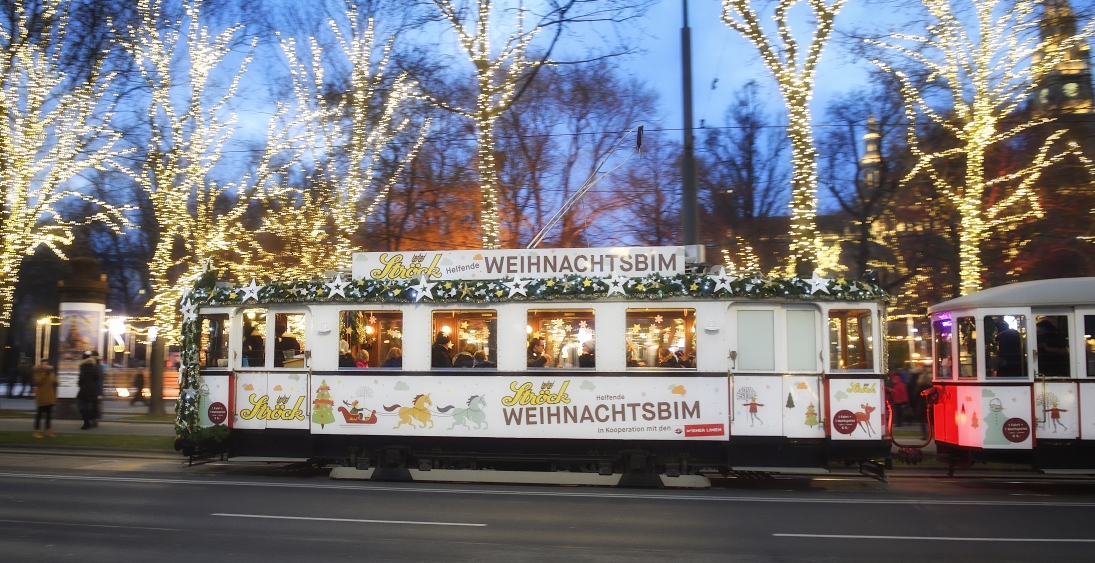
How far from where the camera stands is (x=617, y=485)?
13.0 metres

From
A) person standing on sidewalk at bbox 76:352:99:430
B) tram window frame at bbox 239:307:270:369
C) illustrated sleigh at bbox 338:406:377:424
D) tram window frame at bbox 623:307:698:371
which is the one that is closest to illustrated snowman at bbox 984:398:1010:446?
tram window frame at bbox 623:307:698:371

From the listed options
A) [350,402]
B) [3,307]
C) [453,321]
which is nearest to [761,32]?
[453,321]

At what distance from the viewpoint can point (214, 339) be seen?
14484 mm

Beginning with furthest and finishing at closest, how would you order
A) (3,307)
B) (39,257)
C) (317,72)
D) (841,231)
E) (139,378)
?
(39,257) < (841,231) < (139,378) < (317,72) < (3,307)

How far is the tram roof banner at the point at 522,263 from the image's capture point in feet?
44.2

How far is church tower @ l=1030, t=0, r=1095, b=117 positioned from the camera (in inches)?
719

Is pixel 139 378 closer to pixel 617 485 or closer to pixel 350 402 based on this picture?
pixel 350 402

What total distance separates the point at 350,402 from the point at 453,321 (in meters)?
2.19

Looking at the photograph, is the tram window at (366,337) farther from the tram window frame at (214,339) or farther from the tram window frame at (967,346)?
the tram window frame at (967,346)

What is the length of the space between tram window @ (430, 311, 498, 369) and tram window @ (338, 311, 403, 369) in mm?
744

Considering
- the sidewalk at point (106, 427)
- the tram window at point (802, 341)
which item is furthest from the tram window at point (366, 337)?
the sidewalk at point (106, 427)

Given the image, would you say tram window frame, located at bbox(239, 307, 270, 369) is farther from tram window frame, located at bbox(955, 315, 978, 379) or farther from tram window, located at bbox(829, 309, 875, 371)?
tram window frame, located at bbox(955, 315, 978, 379)

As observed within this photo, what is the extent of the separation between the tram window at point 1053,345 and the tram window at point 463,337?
8645 millimetres

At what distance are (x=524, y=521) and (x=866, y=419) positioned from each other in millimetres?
5936
